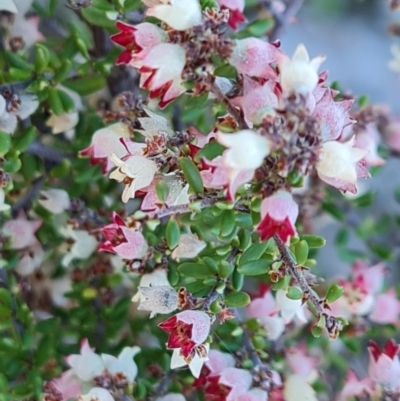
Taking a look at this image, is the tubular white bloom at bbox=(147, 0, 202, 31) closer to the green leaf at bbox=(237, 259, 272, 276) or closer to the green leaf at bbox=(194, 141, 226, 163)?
the green leaf at bbox=(194, 141, 226, 163)

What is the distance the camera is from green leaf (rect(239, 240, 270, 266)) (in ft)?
1.96

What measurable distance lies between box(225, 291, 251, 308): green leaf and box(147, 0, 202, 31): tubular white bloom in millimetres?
252

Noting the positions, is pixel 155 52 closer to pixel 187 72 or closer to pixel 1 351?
pixel 187 72

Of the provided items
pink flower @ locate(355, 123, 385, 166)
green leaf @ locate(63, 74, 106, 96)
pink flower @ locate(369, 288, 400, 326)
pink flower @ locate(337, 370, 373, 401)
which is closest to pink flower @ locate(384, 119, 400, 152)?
pink flower @ locate(355, 123, 385, 166)

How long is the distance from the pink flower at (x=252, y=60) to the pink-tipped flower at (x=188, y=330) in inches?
8.4

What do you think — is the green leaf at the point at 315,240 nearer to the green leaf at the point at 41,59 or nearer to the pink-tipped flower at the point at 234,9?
the pink-tipped flower at the point at 234,9

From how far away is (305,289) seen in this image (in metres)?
0.60

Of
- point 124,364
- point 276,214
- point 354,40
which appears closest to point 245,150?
point 276,214

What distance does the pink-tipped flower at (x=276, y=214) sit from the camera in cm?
50

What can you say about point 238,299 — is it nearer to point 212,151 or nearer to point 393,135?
point 212,151

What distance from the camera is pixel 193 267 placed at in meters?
0.66

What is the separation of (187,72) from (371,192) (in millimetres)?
551

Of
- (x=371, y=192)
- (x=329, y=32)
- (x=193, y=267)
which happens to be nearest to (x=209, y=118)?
(x=371, y=192)

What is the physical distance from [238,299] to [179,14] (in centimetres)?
27
